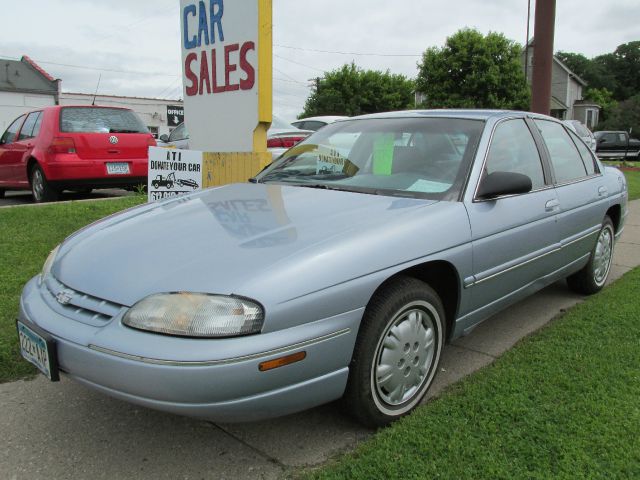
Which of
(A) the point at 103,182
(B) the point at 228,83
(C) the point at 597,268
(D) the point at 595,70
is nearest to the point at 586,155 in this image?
(C) the point at 597,268

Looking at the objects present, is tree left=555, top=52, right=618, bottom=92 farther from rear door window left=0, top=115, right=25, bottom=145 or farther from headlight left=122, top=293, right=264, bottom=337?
headlight left=122, top=293, right=264, bottom=337

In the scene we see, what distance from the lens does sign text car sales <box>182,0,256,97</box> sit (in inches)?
189

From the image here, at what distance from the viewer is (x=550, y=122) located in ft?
13.6

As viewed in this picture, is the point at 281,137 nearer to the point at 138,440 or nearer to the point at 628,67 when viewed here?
the point at 138,440

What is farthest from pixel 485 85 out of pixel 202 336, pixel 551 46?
pixel 202 336

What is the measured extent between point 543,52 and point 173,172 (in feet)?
21.7

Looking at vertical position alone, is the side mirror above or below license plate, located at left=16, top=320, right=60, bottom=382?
above

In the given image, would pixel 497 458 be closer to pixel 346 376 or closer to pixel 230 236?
pixel 346 376

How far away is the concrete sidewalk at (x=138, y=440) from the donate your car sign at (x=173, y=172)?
2.54 metres

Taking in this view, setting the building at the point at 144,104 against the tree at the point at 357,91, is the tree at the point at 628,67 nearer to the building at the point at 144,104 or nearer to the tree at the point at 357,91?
the tree at the point at 357,91

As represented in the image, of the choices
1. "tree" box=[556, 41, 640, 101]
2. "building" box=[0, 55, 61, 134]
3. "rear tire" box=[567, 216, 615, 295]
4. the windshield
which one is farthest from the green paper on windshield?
"tree" box=[556, 41, 640, 101]

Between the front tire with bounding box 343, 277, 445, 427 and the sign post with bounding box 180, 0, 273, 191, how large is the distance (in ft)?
8.75

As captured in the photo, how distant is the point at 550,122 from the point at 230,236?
286 cm

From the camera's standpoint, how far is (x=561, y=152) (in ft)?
13.2
